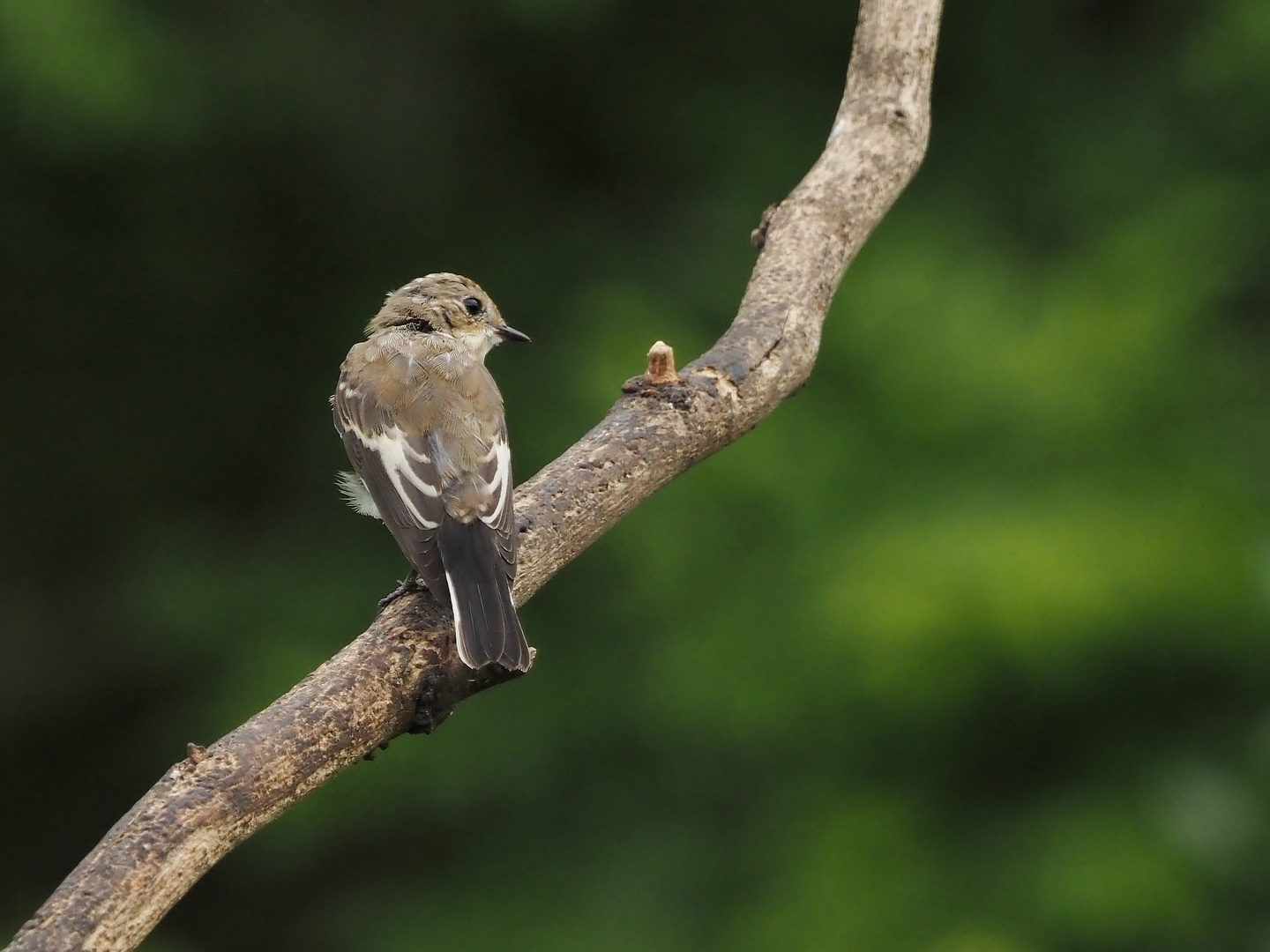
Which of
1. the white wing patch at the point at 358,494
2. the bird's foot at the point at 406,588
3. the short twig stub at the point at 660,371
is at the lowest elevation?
the bird's foot at the point at 406,588

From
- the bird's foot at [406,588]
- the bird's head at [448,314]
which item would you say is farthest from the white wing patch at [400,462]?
the bird's head at [448,314]

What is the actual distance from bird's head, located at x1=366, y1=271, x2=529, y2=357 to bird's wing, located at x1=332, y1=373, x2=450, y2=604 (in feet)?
1.21

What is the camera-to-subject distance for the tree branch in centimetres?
258

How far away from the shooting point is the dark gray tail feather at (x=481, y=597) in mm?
3318

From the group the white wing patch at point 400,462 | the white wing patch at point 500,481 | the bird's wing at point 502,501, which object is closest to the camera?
the bird's wing at point 502,501

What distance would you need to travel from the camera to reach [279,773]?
2834 millimetres

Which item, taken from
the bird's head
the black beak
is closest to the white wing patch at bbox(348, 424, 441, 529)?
the bird's head

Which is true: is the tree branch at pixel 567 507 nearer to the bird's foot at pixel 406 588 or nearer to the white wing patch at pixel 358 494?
the bird's foot at pixel 406 588

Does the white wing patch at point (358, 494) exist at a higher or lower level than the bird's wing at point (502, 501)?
higher

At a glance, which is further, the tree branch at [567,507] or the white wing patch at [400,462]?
the white wing patch at [400,462]

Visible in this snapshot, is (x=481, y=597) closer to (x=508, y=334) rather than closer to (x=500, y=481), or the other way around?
(x=500, y=481)

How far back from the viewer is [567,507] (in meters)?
3.88

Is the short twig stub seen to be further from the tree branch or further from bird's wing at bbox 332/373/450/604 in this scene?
bird's wing at bbox 332/373/450/604

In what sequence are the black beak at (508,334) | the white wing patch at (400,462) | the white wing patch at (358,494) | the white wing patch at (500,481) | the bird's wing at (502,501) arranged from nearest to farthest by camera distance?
the bird's wing at (502,501), the white wing patch at (500,481), the white wing patch at (400,462), the white wing patch at (358,494), the black beak at (508,334)
